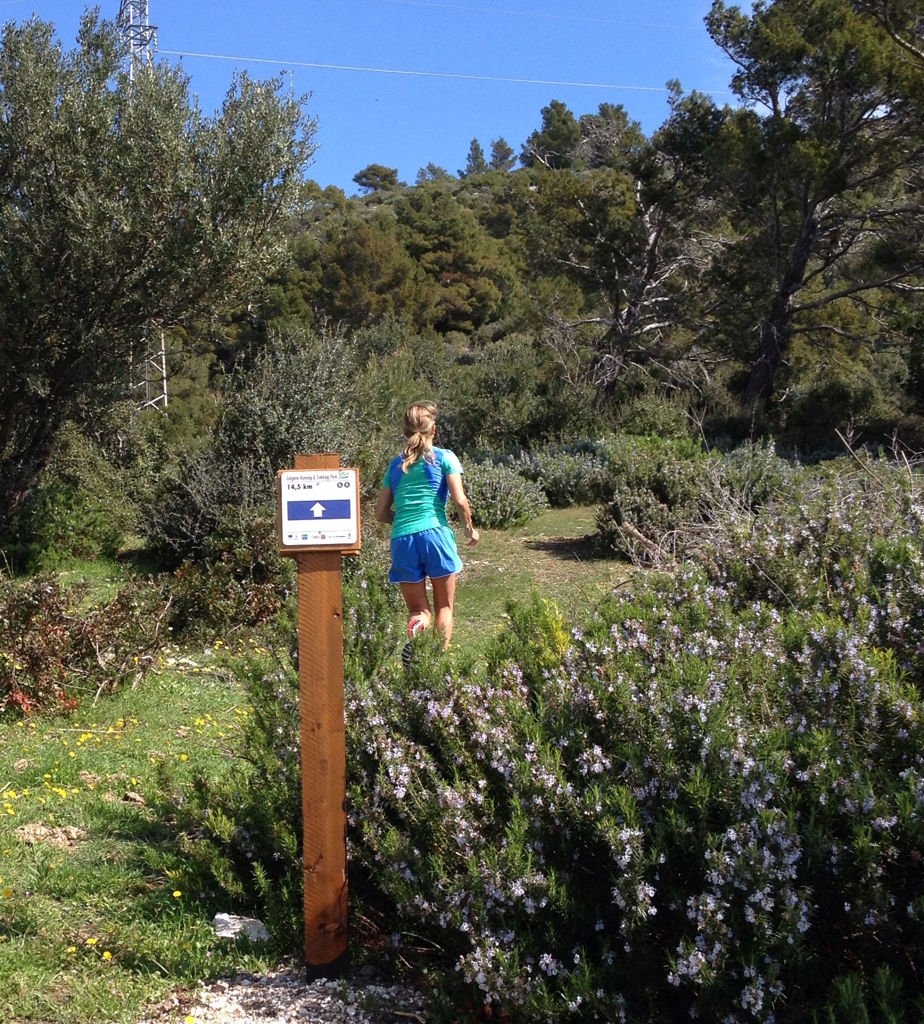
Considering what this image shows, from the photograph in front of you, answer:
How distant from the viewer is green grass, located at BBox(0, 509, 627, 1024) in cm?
323

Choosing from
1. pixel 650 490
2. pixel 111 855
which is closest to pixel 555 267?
pixel 650 490

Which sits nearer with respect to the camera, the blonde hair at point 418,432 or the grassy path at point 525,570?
the blonde hair at point 418,432

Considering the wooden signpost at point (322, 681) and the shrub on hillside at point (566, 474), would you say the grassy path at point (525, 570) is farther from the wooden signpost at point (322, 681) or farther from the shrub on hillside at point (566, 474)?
the wooden signpost at point (322, 681)

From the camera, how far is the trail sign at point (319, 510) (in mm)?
3150

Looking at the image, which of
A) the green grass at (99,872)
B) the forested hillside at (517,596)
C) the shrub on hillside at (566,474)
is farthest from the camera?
the shrub on hillside at (566,474)

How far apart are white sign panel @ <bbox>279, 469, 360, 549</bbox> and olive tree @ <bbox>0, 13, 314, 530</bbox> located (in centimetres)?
762

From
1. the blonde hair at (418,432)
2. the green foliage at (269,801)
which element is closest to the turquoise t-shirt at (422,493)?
the blonde hair at (418,432)

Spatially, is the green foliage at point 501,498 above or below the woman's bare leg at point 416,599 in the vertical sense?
above

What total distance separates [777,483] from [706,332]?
42.3ft

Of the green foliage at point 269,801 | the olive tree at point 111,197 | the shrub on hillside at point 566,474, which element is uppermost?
the olive tree at point 111,197

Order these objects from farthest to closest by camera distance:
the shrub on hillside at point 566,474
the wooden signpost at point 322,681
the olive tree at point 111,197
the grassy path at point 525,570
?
1. the shrub on hillside at point 566,474
2. the olive tree at point 111,197
3. the grassy path at point 525,570
4. the wooden signpost at point 322,681

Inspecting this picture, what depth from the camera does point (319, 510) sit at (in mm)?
3178

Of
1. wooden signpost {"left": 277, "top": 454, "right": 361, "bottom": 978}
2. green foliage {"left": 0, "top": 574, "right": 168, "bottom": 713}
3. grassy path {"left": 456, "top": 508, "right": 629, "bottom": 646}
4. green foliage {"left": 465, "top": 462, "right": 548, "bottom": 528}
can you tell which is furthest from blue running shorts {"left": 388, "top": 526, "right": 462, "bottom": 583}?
green foliage {"left": 465, "top": 462, "right": 548, "bottom": 528}

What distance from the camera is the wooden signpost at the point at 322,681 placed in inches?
122
